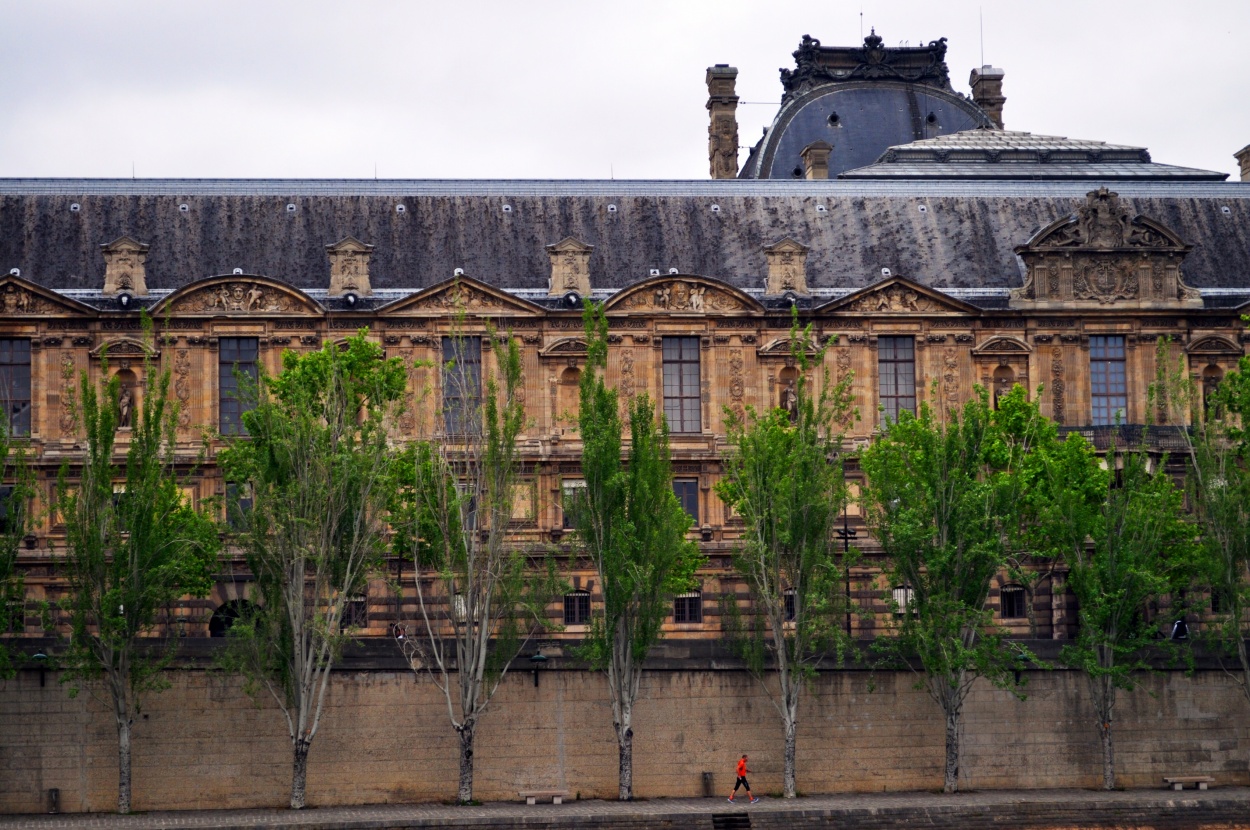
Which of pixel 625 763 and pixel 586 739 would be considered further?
pixel 586 739

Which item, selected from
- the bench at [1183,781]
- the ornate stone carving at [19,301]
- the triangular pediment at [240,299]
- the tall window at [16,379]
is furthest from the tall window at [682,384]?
the bench at [1183,781]

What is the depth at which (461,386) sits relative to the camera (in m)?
66.8

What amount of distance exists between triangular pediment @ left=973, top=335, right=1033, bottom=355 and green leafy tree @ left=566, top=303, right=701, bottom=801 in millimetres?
18551

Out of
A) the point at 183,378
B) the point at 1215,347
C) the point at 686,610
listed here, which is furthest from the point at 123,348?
the point at 1215,347

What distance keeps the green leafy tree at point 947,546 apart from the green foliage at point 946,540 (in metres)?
0.03

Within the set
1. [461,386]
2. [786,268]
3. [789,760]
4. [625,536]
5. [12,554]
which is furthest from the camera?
[786,268]

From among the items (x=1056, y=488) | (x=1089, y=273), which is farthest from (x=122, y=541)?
(x=1089, y=273)

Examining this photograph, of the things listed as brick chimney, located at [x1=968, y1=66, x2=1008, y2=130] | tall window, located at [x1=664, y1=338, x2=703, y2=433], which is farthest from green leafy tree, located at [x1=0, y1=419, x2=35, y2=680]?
brick chimney, located at [x1=968, y1=66, x2=1008, y2=130]

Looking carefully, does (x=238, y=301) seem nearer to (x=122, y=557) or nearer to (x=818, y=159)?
(x=122, y=557)

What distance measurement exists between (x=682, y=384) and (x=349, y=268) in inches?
474

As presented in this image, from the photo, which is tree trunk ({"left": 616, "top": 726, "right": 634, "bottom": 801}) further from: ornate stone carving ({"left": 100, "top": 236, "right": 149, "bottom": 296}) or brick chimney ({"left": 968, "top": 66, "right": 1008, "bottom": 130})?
brick chimney ({"left": 968, "top": 66, "right": 1008, "bottom": 130})

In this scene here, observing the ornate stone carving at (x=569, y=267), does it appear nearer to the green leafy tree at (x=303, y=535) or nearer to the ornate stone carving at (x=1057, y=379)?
the green leafy tree at (x=303, y=535)

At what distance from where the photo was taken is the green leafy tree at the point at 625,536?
63.0 meters

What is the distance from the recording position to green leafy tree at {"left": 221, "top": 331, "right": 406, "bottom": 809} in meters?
61.4
